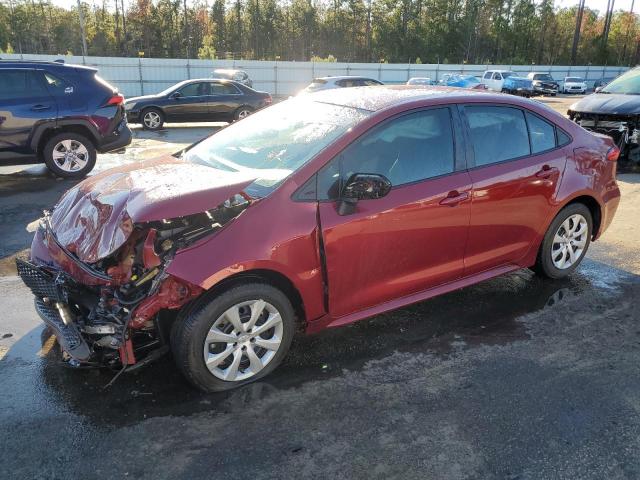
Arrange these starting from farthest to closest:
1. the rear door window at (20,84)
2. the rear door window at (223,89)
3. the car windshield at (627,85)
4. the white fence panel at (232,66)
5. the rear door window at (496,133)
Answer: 1. the white fence panel at (232,66)
2. the rear door window at (223,89)
3. the car windshield at (627,85)
4. the rear door window at (20,84)
5. the rear door window at (496,133)

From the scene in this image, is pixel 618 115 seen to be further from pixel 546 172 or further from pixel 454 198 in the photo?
pixel 454 198

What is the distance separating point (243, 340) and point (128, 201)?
41.9 inches

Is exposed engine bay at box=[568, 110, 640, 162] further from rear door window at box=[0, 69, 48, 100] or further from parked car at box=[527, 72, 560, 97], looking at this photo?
parked car at box=[527, 72, 560, 97]

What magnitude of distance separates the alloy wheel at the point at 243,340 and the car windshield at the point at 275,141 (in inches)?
28.1

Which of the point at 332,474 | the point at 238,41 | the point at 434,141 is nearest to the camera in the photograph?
the point at 332,474

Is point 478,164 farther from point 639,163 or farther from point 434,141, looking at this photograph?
point 639,163

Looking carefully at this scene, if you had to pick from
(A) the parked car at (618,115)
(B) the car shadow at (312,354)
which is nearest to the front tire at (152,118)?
(A) the parked car at (618,115)

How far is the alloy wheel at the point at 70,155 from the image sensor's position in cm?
852

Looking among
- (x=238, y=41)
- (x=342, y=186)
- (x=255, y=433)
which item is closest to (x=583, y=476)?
(x=255, y=433)

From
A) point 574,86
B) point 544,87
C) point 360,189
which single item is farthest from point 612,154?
A: point 574,86

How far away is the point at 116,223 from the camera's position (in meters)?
3.05

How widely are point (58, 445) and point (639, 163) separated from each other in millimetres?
11097

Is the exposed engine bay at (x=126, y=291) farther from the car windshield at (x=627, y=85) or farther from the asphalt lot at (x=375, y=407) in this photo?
the car windshield at (x=627, y=85)

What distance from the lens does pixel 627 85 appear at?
1057cm
